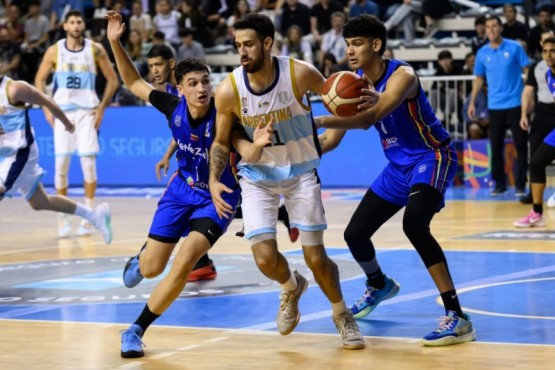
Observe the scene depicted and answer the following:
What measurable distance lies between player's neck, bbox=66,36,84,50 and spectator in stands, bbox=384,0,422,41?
884cm

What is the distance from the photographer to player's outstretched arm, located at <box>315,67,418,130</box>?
676 centimetres

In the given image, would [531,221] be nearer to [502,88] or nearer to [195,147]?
[502,88]

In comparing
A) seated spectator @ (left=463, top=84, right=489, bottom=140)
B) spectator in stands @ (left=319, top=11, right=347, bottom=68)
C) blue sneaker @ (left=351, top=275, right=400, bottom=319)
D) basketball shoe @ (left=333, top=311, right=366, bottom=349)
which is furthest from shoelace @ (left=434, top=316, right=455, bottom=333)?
spectator in stands @ (left=319, top=11, right=347, bottom=68)

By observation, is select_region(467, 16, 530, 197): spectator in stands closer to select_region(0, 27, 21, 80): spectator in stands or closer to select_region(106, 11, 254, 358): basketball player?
select_region(106, 11, 254, 358): basketball player

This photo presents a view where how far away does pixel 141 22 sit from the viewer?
75.8 ft

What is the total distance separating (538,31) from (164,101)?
12.8m

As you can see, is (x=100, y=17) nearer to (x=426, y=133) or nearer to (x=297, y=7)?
(x=297, y=7)

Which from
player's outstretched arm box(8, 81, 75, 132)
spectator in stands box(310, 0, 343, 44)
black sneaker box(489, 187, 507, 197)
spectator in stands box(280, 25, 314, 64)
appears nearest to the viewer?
player's outstretched arm box(8, 81, 75, 132)

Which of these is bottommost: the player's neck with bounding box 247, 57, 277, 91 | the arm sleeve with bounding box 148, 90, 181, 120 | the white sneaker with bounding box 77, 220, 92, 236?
the white sneaker with bounding box 77, 220, 92, 236

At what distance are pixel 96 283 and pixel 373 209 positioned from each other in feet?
10.2

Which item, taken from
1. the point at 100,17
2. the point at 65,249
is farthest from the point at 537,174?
the point at 100,17

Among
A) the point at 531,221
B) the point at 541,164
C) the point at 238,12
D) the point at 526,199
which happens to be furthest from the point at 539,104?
the point at 238,12

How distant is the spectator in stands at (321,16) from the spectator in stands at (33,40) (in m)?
5.69

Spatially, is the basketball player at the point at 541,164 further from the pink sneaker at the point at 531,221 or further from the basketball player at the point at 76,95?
the basketball player at the point at 76,95
